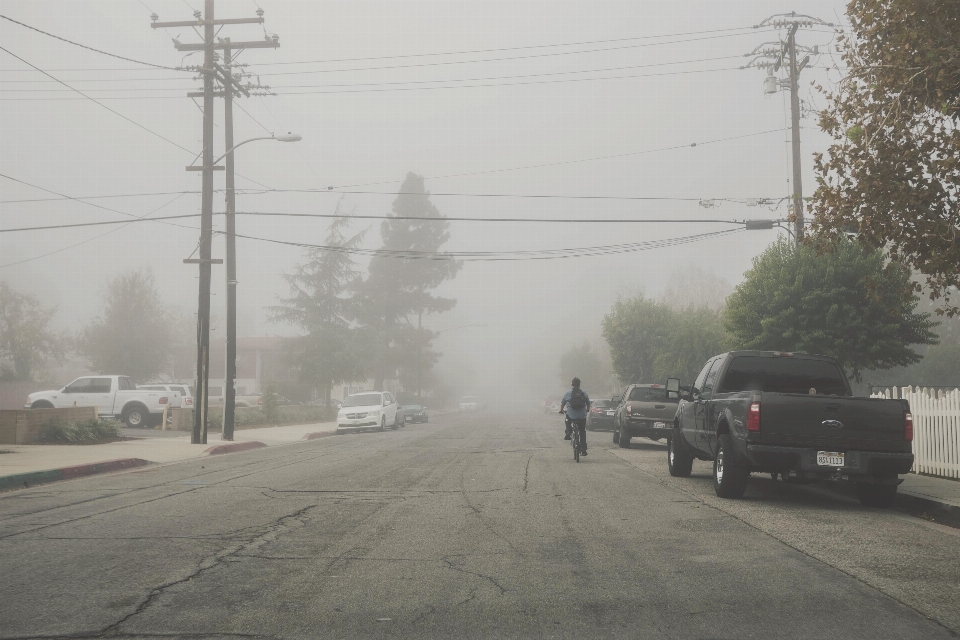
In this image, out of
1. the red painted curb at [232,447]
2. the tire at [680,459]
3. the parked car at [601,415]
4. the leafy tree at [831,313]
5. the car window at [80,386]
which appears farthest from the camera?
the parked car at [601,415]

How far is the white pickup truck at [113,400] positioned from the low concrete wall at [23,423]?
10067 millimetres

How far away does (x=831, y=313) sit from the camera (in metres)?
22.4

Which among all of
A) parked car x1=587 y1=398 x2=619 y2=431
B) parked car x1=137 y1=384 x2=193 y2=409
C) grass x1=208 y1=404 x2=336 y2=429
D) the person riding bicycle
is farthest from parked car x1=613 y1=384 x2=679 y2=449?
parked car x1=137 y1=384 x2=193 y2=409

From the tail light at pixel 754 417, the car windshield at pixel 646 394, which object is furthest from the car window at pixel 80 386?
the tail light at pixel 754 417

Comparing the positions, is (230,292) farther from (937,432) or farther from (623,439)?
(937,432)

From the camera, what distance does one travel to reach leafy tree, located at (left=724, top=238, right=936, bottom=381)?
22469 millimetres

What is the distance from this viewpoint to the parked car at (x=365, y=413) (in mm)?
35188

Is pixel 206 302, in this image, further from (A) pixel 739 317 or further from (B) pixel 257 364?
(B) pixel 257 364

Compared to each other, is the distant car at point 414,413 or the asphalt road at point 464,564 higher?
the asphalt road at point 464,564

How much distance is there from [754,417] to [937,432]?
5587 millimetres

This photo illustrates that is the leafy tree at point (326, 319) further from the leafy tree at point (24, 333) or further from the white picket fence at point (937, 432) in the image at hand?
the white picket fence at point (937, 432)

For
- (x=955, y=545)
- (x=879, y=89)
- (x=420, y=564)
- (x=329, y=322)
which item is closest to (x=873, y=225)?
(x=879, y=89)

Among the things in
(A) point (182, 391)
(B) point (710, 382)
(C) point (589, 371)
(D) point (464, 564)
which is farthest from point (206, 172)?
(C) point (589, 371)

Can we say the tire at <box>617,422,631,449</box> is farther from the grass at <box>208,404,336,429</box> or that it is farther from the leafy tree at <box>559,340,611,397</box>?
the leafy tree at <box>559,340,611,397</box>
